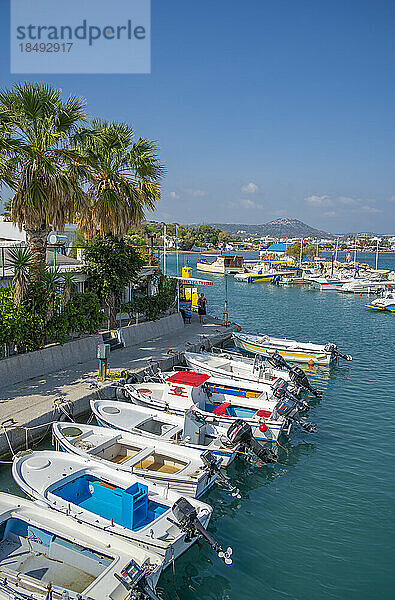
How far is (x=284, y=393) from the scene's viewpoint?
682 inches

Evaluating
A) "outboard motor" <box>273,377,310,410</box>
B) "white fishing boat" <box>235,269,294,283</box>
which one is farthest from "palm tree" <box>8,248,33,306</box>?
"white fishing boat" <box>235,269,294,283</box>

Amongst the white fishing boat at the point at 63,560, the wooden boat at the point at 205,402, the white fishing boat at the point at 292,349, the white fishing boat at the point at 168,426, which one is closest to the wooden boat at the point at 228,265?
the white fishing boat at the point at 292,349

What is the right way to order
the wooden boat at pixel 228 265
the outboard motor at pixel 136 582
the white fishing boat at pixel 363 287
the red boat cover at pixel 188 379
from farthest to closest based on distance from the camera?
the wooden boat at pixel 228 265
the white fishing boat at pixel 363 287
the red boat cover at pixel 188 379
the outboard motor at pixel 136 582

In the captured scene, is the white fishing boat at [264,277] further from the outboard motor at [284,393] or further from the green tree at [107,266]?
the outboard motor at [284,393]

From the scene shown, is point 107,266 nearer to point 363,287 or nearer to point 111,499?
point 111,499

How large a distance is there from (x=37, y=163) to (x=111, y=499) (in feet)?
41.6

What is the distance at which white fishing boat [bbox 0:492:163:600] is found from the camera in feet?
24.2

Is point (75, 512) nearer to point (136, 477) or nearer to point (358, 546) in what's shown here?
point (136, 477)

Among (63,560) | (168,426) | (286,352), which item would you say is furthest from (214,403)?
(286,352)

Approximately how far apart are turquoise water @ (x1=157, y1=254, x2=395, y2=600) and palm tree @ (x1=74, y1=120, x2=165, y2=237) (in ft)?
41.9

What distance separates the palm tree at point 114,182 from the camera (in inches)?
861

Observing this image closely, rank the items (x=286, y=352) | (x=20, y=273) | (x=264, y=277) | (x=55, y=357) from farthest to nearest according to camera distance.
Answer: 1. (x=264, y=277)
2. (x=286, y=352)
3. (x=55, y=357)
4. (x=20, y=273)

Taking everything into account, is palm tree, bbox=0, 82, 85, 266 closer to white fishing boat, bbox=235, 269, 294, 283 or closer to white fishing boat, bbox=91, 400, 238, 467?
white fishing boat, bbox=91, 400, 238, 467

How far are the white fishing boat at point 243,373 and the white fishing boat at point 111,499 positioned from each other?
8173mm
